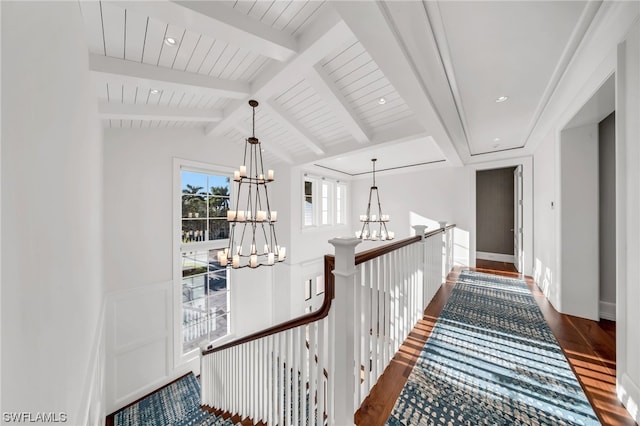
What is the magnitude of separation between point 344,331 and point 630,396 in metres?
1.87

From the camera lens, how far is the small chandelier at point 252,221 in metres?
3.02

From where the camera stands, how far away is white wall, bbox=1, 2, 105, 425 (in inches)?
24.8

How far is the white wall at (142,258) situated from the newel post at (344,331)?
12.0 feet

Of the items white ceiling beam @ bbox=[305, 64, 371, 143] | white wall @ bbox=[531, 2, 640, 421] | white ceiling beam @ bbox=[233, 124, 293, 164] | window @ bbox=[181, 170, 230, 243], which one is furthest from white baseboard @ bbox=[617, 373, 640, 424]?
window @ bbox=[181, 170, 230, 243]

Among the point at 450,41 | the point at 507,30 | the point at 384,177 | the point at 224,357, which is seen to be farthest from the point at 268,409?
the point at 384,177

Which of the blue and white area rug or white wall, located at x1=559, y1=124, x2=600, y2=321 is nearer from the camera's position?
white wall, located at x1=559, y1=124, x2=600, y2=321

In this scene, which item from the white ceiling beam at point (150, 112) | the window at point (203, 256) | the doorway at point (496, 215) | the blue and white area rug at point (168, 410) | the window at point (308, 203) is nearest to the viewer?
the white ceiling beam at point (150, 112)

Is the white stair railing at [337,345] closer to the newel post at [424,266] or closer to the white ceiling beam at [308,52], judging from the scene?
the newel post at [424,266]

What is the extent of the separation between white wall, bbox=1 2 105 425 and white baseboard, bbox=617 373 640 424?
284 centimetres

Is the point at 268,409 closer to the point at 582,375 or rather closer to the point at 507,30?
the point at 582,375

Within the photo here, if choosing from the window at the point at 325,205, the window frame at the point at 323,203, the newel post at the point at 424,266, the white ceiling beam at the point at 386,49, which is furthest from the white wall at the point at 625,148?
the window at the point at 325,205

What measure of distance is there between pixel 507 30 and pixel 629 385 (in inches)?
98.0

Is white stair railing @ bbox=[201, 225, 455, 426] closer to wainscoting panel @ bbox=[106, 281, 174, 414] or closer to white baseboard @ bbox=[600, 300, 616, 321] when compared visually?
wainscoting panel @ bbox=[106, 281, 174, 414]

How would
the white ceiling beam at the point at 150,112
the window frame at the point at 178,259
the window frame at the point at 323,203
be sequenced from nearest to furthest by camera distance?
the white ceiling beam at the point at 150,112, the window frame at the point at 178,259, the window frame at the point at 323,203
